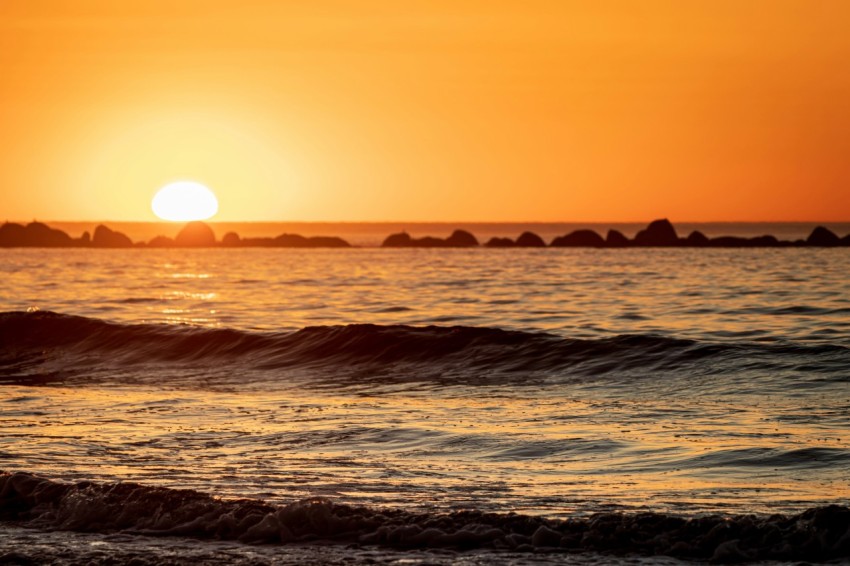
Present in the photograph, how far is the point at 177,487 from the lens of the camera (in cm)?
1048

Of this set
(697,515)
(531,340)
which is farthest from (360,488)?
(531,340)

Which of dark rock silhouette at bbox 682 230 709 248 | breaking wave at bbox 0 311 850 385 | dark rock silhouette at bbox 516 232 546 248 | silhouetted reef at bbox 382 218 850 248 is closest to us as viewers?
breaking wave at bbox 0 311 850 385

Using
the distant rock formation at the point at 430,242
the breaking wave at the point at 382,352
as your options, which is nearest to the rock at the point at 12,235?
the distant rock formation at the point at 430,242

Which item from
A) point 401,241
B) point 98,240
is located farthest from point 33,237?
point 401,241

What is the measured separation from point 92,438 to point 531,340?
12.1m

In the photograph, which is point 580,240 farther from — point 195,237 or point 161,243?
point 161,243

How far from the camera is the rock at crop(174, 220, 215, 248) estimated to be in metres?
144

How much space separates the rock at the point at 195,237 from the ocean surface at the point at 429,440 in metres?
115

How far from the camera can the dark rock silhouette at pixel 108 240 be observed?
135m

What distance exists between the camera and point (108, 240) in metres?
137

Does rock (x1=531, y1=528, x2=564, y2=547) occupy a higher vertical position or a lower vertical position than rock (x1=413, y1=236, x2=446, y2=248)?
higher

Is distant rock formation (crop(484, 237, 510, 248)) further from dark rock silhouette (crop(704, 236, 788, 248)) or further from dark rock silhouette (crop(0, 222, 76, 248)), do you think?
dark rock silhouette (crop(0, 222, 76, 248))

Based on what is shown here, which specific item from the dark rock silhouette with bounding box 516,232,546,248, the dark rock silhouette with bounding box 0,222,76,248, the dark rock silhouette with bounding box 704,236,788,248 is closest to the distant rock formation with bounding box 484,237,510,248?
the dark rock silhouette with bounding box 516,232,546,248

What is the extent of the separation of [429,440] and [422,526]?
13.6ft
